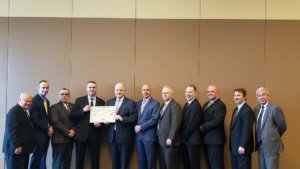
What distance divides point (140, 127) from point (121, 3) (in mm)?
2619

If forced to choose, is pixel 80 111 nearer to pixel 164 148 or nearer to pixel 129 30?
pixel 164 148

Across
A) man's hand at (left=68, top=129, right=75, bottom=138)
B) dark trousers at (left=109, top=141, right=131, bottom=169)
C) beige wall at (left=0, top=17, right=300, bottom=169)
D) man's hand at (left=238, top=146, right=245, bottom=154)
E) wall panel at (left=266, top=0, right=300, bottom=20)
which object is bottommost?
dark trousers at (left=109, top=141, right=131, bottom=169)

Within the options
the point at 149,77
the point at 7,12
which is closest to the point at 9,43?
the point at 7,12

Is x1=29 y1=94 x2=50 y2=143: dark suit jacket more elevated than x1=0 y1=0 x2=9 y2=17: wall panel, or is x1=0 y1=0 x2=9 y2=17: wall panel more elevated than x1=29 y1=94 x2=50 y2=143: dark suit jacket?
x1=0 y1=0 x2=9 y2=17: wall panel

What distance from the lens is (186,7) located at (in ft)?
20.9

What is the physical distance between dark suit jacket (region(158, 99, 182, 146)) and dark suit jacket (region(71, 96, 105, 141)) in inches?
47.8

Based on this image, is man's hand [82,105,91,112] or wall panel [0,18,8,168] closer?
man's hand [82,105,91,112]

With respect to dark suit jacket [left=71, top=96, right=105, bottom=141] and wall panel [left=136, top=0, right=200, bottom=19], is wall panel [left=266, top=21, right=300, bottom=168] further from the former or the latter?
dark suit jacket [left=71, top=96, right=105, bottom=141]

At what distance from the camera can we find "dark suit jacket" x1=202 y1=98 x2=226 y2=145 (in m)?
5.18

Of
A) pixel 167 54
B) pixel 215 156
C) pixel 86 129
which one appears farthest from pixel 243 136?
pixel 86 129

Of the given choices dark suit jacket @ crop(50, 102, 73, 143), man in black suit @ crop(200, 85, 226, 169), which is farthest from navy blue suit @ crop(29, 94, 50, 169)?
man in black suit @ crop(200, 85, 226, 169)

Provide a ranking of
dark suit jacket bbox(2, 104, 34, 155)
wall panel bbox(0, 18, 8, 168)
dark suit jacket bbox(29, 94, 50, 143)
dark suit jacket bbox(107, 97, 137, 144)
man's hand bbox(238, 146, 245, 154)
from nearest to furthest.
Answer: dark suit jacket bbox(2, 104, 34, 155), man's hand bbox(238, 146, 245, 154), dark suit jacket bbox(29, 94, 50, 143), dark suit jacket bbox(107, 97, 137, 144), wall panel bbox(0, 18, 8, 168)

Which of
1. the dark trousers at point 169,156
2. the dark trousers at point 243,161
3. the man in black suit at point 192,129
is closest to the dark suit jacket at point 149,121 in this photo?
the dark trousers at point 169,156

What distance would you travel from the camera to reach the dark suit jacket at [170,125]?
202 inches
